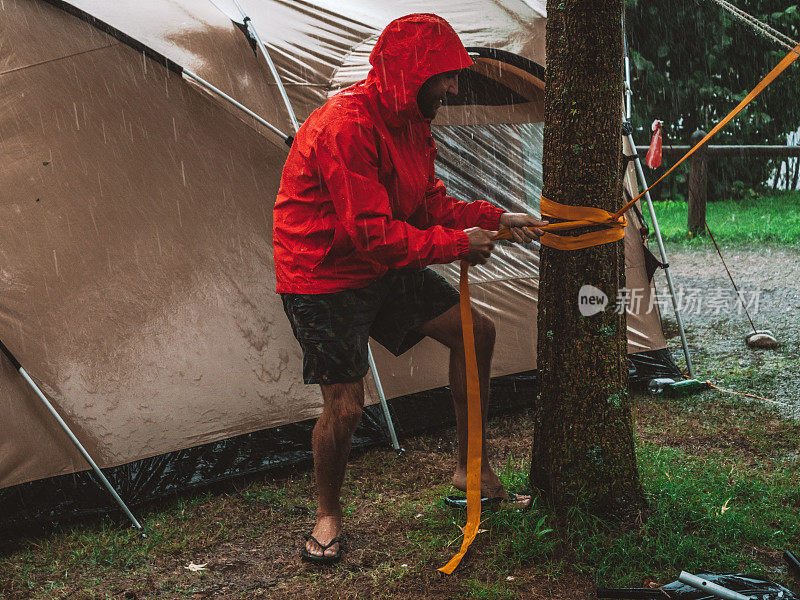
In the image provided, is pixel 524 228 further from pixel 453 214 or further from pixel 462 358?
pixel 462 358

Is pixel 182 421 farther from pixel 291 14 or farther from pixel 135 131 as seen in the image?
pixel 291 14

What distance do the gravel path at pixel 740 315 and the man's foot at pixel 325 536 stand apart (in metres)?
2.64

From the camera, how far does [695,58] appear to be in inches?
516

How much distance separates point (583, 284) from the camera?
2715mm

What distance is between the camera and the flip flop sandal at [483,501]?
294cm

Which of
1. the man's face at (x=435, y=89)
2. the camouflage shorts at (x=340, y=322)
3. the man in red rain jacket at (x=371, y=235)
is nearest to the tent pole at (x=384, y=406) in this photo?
the man in red rain jacket at (x=371, y=235)

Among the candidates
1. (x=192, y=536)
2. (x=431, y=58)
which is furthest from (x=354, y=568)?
(x=431, y=58)

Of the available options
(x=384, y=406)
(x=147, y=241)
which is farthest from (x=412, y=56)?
(x=384, y=406)

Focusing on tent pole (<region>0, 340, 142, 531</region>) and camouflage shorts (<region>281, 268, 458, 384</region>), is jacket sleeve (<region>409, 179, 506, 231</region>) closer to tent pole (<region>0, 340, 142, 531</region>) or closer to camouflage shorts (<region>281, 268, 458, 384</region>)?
camouflage shorts (<region>281, 268, 458, 384</region>)

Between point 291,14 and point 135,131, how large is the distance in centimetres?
106

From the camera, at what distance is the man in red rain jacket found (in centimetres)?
250

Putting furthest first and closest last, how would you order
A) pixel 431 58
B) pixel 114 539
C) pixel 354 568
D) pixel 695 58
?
pixel 695 58 → pixel 114 539 → pixel 354 568 → pixel 431 58

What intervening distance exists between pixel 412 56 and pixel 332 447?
1315 millimetres

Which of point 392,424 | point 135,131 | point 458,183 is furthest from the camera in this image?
point 458,183
